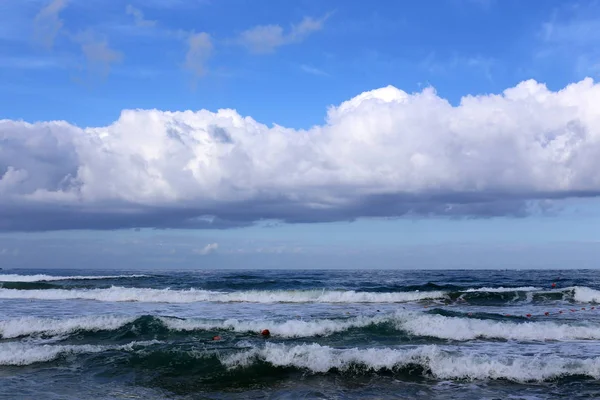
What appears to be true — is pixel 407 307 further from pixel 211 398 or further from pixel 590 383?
pixel 211 398

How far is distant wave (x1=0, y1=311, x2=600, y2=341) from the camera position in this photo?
19.1 metres

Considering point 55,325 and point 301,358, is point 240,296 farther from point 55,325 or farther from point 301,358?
point 301,358

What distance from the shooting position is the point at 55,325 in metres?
20.8

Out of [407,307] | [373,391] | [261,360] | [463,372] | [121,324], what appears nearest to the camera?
[373,391]

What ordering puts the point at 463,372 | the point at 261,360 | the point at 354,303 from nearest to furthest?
1. the point at 463,372
2. the point at 261,360
3. the point at 354,303

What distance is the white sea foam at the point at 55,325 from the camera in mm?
20297

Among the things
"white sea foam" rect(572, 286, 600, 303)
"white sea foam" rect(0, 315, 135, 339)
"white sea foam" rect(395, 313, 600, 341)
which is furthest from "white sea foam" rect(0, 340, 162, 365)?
"white sea foam" rect(572, 286, 600, 303)

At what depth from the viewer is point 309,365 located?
14469mm

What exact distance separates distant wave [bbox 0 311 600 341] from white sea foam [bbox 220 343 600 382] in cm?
400

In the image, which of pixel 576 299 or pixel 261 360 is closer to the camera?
pixel 261 360

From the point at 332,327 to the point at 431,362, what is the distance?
6.29 metres

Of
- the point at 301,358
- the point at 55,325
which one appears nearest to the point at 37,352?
the point at 55,325

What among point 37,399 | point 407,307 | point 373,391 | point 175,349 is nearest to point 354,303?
point 407,307

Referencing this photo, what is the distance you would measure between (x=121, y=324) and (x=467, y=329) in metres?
13.3
